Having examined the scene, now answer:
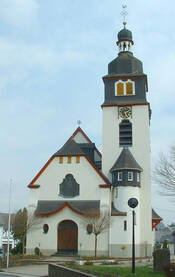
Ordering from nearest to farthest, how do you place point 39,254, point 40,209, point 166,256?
point 166,256, point 39,254, point 40,209

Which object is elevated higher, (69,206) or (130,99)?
(130,99)

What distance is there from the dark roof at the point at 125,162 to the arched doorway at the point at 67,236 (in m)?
6.87

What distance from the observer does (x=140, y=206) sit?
37844 millimetres

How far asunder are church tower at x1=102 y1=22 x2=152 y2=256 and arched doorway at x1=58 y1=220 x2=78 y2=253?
3402 mm

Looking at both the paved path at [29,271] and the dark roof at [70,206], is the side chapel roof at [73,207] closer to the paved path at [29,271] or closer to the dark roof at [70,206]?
the dark roof at [70,206]

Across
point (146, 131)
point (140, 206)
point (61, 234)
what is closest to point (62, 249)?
point (61, 234)

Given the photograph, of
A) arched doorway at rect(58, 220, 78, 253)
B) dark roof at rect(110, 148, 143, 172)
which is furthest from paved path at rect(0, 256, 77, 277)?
dark roof at rect(110, 148, 143, 172)

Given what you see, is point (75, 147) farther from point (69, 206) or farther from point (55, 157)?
point (69, 206)

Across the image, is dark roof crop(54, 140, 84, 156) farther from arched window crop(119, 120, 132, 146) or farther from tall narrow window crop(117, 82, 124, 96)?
tall narrow window crop(117, 82, 124, 96)

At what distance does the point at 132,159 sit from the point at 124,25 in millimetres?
17947

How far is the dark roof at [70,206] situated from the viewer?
35.2 metres

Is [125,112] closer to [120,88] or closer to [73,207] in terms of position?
[120,88]

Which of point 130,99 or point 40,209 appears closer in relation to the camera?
point 40,209

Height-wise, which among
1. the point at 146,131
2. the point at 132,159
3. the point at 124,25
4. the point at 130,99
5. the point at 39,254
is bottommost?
the point at 39,254
